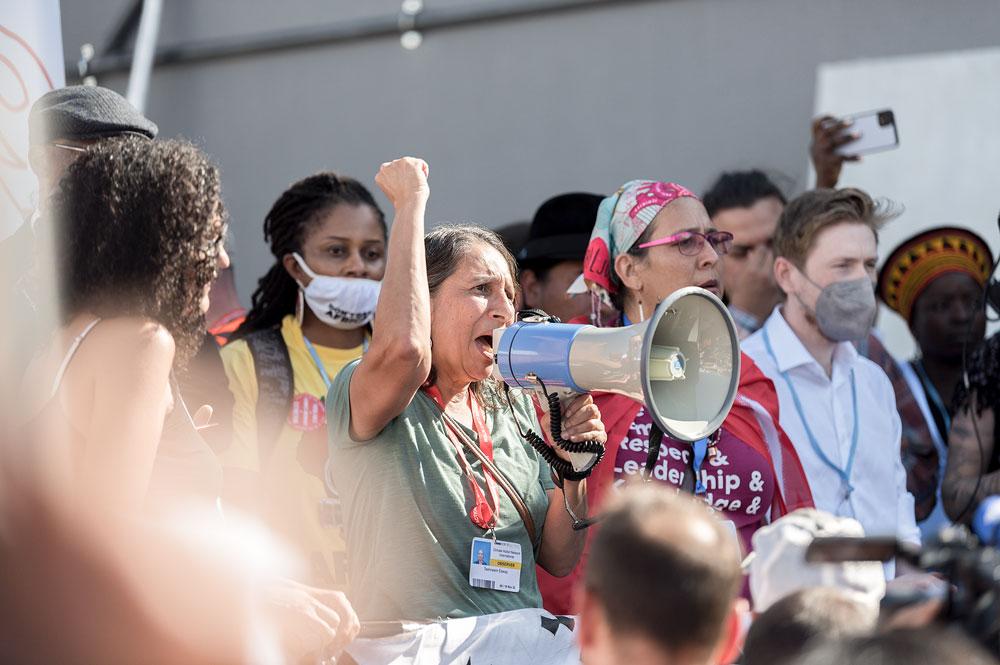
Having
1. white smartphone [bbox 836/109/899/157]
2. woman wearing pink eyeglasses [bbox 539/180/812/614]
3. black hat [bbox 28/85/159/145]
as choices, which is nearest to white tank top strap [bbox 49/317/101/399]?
black hat [bbox 28/85/159/145]

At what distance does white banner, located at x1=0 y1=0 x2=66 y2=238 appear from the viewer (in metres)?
3.62

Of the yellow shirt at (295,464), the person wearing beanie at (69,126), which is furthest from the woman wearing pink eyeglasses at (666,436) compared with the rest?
the person wearing beanie at (69,126)

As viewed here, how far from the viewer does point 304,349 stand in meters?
4.48

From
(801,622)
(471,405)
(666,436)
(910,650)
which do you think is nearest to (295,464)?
(471,405)

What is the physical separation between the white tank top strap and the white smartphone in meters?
3.82

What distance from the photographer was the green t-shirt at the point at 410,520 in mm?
3016

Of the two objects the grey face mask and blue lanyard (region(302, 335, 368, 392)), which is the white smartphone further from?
blue lanyard (region(302, 335, 368, 392))

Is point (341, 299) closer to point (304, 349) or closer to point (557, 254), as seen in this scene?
point (304, 349)

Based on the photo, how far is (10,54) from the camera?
366 centimetres

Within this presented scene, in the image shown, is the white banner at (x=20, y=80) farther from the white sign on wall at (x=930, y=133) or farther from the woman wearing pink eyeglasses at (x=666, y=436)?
the white sign on wall at (x=930, y=133)

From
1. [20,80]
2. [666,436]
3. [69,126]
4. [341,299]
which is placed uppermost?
[20,80]

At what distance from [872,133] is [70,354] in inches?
157

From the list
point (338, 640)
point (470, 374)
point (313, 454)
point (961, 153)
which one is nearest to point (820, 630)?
point (338, 640)

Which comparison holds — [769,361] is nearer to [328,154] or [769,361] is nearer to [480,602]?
[480,602]
